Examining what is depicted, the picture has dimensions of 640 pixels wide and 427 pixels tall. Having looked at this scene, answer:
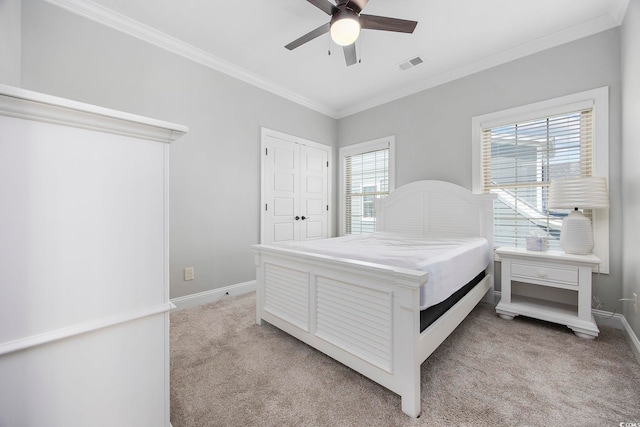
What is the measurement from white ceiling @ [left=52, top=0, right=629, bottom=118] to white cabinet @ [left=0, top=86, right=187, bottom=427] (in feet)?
6.79

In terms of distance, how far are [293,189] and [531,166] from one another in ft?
9.35

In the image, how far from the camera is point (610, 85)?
2.27 metres

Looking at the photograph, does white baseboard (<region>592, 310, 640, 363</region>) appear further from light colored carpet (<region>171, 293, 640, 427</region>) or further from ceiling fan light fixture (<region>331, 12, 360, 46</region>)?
ceiling fan light fixture (<region>331, 12, 360, 46</region>)

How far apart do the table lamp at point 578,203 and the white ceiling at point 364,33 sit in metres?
1.45

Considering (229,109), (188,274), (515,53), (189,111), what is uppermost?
(515,53)

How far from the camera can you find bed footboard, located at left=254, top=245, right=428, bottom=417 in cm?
129

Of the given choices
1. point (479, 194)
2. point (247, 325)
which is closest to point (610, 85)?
point (479, 194)

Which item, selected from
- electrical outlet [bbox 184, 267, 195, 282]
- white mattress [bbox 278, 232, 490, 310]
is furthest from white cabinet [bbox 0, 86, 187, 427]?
electrical outlet [bbox 184, 267, 195, 282]

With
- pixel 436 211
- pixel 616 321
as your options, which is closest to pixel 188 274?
pixel 436 211

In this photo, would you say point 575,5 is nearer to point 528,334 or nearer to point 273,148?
point 528,334

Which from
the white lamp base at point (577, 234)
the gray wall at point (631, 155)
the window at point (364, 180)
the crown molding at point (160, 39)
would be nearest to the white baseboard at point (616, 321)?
the gray wall at point (631, 155)

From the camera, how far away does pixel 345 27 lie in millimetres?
1834

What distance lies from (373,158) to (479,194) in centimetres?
168

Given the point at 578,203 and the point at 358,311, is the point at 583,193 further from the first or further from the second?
the point at 358,311
